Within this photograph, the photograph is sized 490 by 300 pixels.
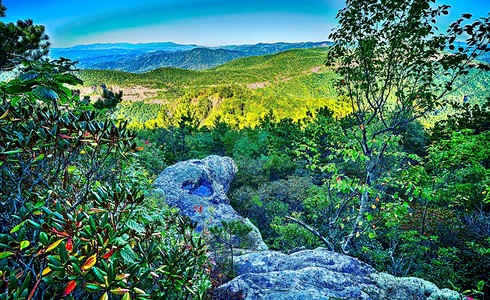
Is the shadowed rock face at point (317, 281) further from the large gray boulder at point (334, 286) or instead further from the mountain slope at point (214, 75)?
the mountain slope at point (214, 75)

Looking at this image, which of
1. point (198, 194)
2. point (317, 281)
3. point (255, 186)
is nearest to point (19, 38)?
point (198, 194)

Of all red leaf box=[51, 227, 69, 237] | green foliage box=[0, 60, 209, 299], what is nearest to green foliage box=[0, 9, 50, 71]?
green foliage box=[0, 60, 209, 299]

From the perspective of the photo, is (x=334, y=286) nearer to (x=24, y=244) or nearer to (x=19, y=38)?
(x=24, y=244)

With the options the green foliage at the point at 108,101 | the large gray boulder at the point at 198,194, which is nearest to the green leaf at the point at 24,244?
the large gray boulder at the point at 198,194

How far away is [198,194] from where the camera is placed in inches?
388

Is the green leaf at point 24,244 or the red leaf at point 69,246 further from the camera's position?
the red leaf at point 69,246

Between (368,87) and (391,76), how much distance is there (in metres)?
0.53

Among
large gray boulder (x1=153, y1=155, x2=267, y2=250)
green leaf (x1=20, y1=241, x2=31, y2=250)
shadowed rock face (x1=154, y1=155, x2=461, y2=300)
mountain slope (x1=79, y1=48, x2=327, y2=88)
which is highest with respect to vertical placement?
mountain slope (x1=79, y1=48, x2=327, y2=88)

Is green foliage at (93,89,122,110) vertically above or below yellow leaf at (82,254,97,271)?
above

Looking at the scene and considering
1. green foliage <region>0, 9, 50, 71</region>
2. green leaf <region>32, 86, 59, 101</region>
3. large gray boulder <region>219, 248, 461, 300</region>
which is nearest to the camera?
green leaf <region>32, 86, 59, 101</region>

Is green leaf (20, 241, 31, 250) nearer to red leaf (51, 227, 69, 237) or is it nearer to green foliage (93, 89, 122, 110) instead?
red leaf (51, 227, 69, 237)

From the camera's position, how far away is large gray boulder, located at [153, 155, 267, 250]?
8.53 meters

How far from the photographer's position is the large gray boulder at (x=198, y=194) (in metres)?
8.53

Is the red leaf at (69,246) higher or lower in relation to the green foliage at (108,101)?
lower
